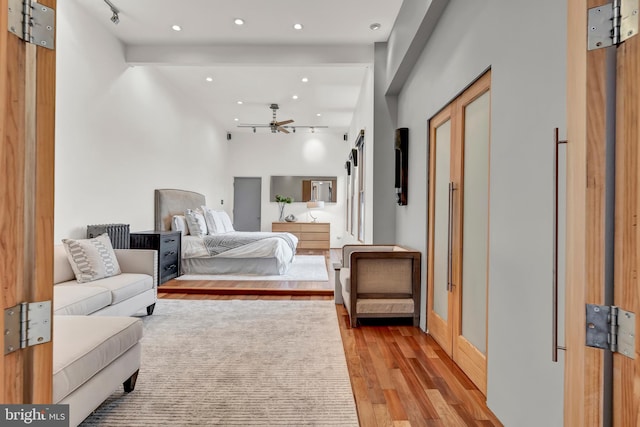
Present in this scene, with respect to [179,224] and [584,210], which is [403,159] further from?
[179,224]

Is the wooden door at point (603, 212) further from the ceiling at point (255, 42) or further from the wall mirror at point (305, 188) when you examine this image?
the wall mirror at point (305, 188)

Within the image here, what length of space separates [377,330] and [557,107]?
7.81 ft

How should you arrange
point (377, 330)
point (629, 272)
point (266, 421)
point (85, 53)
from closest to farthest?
1. point (629, 272)
2. point (266, 421)
3. point (377, 330)
4. point (85, 53)

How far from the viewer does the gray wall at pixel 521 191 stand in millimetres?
1437

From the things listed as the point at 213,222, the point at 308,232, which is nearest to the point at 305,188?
the point at 308,232

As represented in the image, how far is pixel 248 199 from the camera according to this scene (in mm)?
10055

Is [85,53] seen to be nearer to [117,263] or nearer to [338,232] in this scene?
[117,263]

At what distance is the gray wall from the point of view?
1.44 meters

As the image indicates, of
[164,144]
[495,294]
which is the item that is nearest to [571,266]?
[495,294]

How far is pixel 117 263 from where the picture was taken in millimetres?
3594

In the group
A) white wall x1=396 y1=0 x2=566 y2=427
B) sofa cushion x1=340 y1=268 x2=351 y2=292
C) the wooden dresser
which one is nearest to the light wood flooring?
white wall x1=396 y1=0 x2=566 y2=427

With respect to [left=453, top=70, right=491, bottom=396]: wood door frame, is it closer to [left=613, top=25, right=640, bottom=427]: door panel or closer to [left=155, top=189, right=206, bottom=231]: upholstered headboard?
[left=613, top=25, right=640, bottom=427]: door panel

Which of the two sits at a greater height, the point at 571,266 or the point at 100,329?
the point at 571,266

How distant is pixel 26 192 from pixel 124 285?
105 inches
